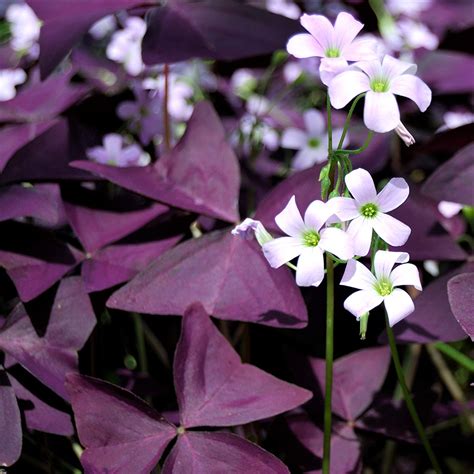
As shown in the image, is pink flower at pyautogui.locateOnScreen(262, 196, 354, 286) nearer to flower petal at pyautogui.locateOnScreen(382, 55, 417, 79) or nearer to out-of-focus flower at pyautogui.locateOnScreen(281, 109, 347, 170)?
flower petal at pyautogui.locateOnScreen(382, 55, 417, 79)

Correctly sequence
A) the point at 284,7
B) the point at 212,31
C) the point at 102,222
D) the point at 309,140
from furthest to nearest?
the point at 284,7
the point at 309,140
the point at 212,31
the point at 102,222

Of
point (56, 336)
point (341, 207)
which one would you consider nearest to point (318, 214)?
point (341, 207)

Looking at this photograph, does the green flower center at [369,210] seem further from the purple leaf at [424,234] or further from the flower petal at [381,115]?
the purple leaf at [424,234]

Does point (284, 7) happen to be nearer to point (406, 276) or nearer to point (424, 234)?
point (424, 234)

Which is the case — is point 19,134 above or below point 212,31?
below

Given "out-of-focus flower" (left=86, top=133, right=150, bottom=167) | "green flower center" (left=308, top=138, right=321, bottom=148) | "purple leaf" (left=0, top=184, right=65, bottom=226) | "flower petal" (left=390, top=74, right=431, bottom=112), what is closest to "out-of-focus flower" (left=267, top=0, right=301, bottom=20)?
"green flower center" (left=308, top=138, right=321, bottom=148)

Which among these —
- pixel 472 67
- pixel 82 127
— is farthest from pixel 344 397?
pixel 472 67

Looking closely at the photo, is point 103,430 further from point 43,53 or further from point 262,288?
point 43,53

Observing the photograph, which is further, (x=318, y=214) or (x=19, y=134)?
(x=19, y=134)
